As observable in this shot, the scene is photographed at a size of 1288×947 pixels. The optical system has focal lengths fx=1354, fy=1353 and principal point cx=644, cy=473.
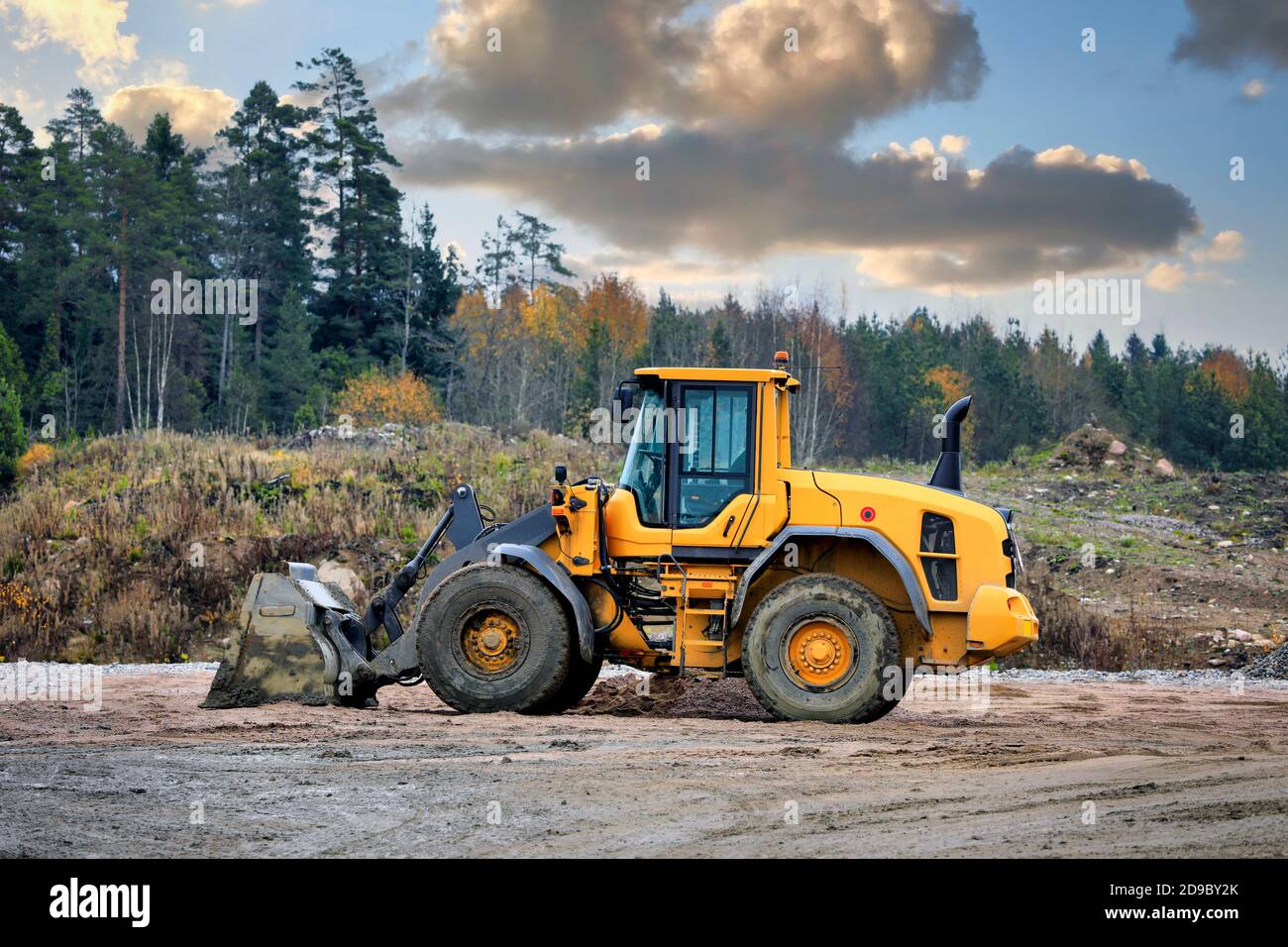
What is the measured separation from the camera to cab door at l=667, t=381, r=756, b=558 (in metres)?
11.8

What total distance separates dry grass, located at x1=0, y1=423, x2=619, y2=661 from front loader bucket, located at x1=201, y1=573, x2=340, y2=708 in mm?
8384

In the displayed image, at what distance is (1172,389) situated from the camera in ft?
201

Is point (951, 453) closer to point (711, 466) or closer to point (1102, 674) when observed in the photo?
point (711, 466)

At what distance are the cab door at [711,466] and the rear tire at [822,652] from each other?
802 mm

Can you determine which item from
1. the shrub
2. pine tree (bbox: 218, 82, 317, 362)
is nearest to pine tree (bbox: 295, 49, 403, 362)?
pine tree (bbox: 218, 82, 317, 362)

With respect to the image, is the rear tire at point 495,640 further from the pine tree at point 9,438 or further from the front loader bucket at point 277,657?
the pine tree at point 9,438

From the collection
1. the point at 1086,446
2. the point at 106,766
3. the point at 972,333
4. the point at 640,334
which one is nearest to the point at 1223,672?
the point at 106,766

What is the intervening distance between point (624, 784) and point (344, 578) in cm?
1402

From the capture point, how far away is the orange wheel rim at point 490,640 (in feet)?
38.9

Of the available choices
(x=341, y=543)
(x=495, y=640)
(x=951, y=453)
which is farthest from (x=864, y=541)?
(x=341, y=543)

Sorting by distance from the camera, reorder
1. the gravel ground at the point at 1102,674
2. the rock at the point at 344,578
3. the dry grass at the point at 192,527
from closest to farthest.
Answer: the gravel ground at the point at 1102,674, the dry grass at the point at 192,527, the rock at the point at 344,578

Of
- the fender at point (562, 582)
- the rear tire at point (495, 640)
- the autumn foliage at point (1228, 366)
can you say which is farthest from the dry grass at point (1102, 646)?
the autumn foliage at point (1228, 366)

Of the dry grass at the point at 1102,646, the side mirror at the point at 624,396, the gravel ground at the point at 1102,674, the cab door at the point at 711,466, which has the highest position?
the side mirror at the point at 624,396
